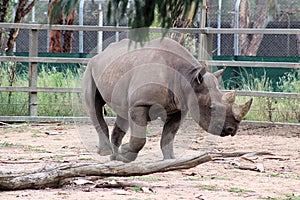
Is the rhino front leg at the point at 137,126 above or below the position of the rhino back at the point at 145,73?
below

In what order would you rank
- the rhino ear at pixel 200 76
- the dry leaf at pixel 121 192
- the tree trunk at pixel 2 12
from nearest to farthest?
the dry leaf at pixel 121 192 → the rhino ear at pixel 200 76 → the tree trunk at pixel 2 12

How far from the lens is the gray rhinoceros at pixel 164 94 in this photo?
754 centimetres

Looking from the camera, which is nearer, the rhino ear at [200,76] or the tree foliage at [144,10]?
the tree foliage at [144,10]

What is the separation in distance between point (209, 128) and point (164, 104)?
1.71 feet

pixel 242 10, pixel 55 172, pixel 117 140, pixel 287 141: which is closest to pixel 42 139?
pixel 117 140

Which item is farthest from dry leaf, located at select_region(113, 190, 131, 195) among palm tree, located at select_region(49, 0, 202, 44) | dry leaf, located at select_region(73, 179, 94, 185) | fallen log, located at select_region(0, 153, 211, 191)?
palm tree, located at select_region(49, 0, 202, 44)

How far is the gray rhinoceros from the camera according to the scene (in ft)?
24.7

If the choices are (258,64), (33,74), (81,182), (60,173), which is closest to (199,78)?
(81,182)

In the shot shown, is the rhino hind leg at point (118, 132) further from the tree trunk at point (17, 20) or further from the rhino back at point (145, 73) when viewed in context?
the tree trunk at point (17, 20)

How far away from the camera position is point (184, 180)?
23.5 ft

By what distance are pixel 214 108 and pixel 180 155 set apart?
1340mm

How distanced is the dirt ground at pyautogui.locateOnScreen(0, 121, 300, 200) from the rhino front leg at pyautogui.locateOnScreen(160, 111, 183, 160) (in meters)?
0.34

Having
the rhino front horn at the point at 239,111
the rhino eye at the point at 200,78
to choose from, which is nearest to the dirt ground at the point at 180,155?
the rhino front horn at the point at 239,111

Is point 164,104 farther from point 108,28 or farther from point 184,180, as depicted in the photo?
point 108,28
